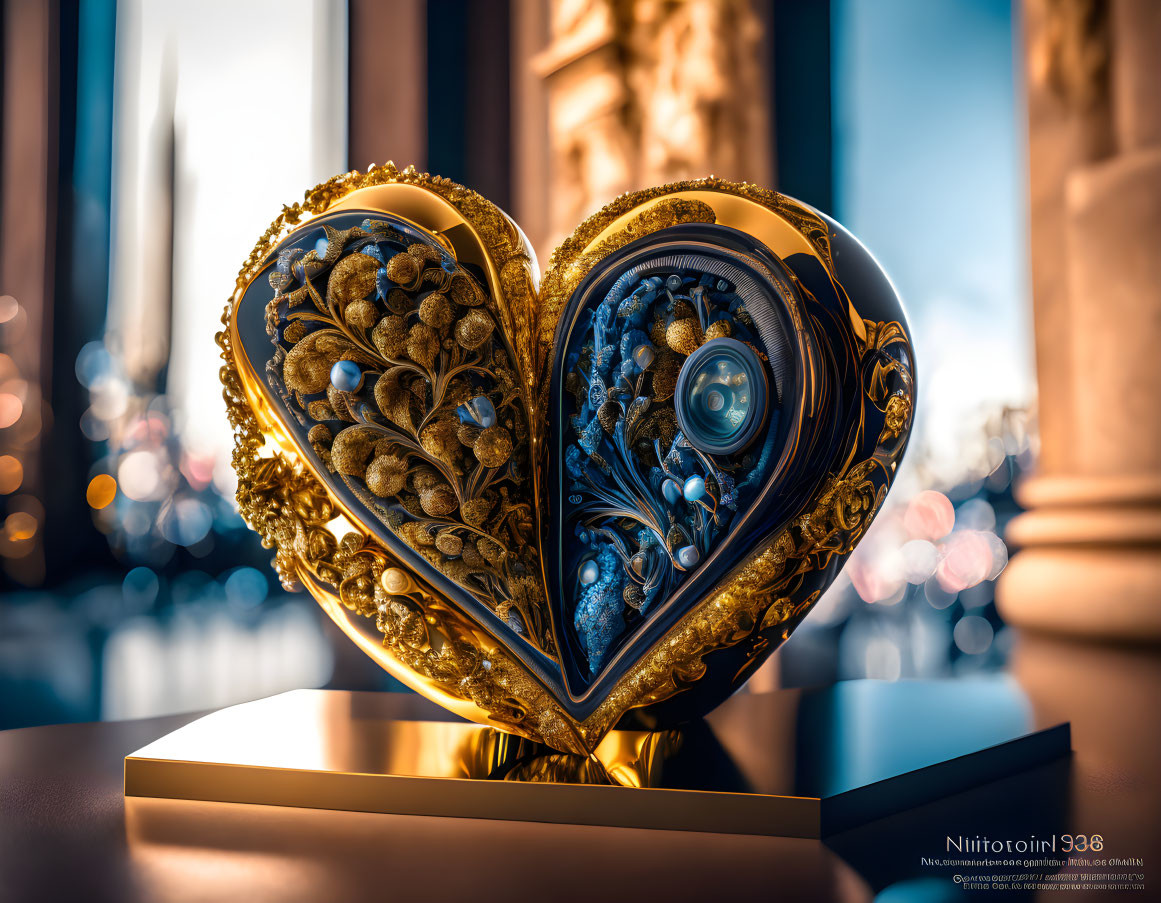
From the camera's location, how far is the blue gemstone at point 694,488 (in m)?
0.57

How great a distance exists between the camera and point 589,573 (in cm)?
61

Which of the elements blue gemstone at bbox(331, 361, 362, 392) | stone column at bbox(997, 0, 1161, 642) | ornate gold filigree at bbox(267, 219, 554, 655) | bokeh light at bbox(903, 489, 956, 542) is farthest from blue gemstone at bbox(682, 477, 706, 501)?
bokeh light at bbox(903, 489, 956, 542)

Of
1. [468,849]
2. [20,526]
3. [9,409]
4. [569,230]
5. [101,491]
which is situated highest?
[569,230]

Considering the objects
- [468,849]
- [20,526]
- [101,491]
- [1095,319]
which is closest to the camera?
[468,849]

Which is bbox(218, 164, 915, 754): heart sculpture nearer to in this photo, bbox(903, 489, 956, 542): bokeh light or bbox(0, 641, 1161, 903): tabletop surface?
bbox(0, 641, 1161, 903): tabletop surface

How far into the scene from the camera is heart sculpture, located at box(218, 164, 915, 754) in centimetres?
57

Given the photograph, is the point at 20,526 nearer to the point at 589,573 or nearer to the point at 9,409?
the point at 9,409

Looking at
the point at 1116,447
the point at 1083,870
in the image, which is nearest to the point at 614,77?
the point at 1116,447

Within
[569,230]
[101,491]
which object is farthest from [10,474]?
[569,230]

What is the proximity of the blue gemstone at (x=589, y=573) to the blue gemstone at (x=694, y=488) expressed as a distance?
0.08 meters

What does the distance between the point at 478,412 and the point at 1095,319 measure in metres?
1.48

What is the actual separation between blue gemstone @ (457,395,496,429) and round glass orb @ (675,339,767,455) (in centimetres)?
13

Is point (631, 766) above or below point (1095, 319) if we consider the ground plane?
below

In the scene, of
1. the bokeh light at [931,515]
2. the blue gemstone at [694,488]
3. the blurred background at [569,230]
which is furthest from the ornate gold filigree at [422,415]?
the bokeh light at [931,515]
